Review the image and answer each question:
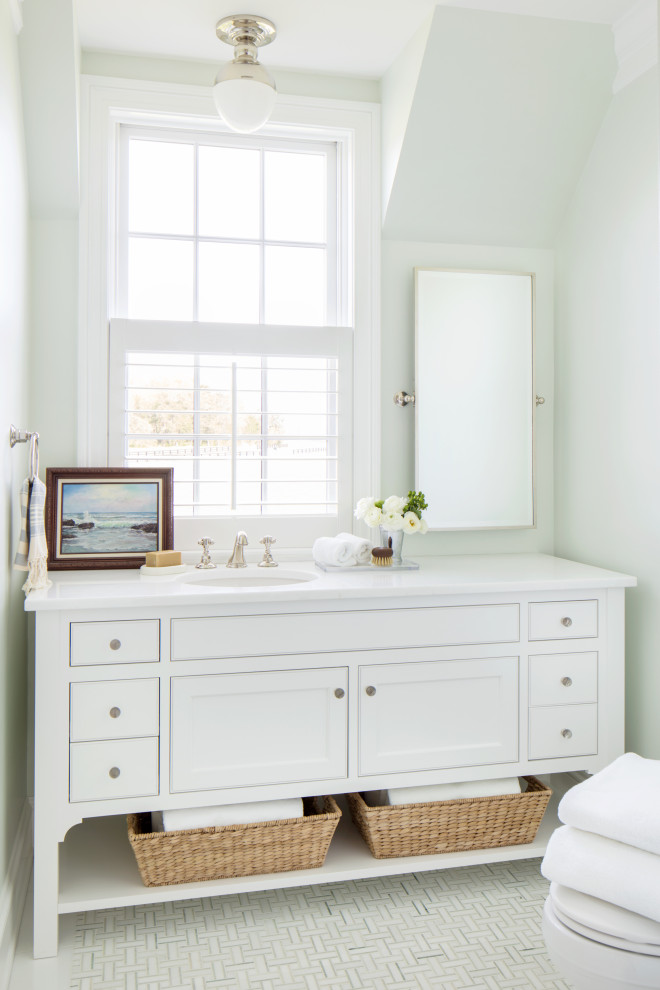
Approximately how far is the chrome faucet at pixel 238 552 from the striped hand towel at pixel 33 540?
0.58 metres

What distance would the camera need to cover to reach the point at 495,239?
2770 mm

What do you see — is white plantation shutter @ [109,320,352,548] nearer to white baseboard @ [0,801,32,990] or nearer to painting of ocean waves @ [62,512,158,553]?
painting of ocean waves @ [62,512,158,553]

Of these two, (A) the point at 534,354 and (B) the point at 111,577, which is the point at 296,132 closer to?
(A) the point at 534,354

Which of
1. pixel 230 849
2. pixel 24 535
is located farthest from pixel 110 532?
pixel 230 849

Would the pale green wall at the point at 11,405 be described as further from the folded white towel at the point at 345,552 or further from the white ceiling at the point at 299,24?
the folded white towel at the point at 345,552

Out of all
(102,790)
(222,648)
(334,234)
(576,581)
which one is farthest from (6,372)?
(576,581)

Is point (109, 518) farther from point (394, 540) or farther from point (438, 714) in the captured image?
point (438, 714)

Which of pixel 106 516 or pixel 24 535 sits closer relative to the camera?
pixel 24 535

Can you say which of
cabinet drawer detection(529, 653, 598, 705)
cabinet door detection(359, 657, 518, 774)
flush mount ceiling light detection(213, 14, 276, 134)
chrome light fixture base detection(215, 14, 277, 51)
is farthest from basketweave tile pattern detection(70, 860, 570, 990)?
chrome light fixture base detection(215, 14, 277, 51)

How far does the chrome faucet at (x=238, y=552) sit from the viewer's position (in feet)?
8.05

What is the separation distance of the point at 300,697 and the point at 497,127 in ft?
6.02

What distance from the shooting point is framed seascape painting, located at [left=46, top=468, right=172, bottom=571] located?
2381 millimetres

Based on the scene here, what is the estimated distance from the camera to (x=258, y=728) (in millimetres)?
2045

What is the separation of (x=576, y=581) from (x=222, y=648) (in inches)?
39.7
